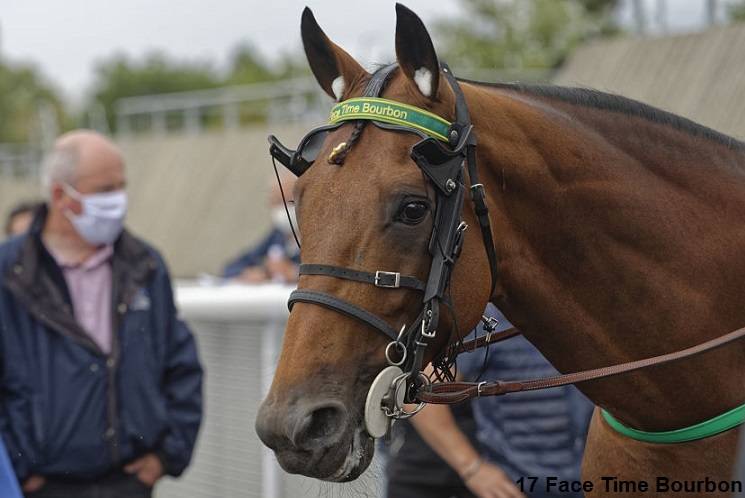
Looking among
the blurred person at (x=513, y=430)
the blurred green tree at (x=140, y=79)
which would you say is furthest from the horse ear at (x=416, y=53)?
the blurred green tree at (x=140, y=79)

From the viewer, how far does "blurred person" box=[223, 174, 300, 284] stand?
20.5 feet

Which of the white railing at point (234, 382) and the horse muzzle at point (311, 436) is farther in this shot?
the white railing at point (234, 382)

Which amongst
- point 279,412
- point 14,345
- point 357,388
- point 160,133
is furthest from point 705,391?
point 160,133

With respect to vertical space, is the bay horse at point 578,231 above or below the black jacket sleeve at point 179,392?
above

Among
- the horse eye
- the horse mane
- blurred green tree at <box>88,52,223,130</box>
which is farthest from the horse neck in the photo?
blurred green tree at <box>88,52,223,130</box>

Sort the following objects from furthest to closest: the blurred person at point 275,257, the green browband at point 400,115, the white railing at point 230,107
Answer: the white railing at point 230,107
the blurred person at point 275,257
the green browband at point 400,115

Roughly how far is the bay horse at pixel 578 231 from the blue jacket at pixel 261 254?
3875 mm

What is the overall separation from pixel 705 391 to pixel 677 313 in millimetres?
216

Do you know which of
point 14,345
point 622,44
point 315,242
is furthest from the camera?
point 622,44

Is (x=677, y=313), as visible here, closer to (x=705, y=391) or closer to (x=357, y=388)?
(x=705, y=391)

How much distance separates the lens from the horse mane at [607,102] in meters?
2.67

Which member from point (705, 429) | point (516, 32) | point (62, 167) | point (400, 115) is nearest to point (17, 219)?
point (62, 167)

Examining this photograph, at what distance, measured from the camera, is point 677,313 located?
2.53 metres

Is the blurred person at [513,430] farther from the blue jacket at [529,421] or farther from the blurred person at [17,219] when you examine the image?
the blurred person at [17,219]
